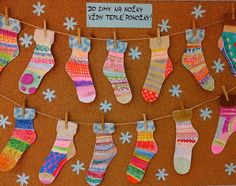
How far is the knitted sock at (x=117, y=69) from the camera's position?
0.92 m

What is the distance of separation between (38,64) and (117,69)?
207 mm

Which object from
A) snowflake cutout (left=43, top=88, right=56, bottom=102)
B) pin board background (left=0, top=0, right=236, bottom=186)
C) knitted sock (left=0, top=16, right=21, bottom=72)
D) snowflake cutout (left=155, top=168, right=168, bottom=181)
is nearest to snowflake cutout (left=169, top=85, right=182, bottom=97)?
pin board background (left=0, top=0, right=236, bottom=186)

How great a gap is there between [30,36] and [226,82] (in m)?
0.55

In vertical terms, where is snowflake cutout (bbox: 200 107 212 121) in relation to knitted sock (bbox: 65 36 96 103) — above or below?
below

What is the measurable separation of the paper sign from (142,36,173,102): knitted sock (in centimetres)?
8

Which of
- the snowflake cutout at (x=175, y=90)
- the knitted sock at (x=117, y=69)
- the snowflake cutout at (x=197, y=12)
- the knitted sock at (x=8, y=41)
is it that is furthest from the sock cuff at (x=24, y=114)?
the snowflake cutout at (x=197, y=12)

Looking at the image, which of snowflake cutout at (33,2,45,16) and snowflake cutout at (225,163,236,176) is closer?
snowflake cutout at (33,2,45,16)

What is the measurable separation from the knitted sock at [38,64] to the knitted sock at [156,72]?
260 mm

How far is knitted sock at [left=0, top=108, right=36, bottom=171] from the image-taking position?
0.91 metres

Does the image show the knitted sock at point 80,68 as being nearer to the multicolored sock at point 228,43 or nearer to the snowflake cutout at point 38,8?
the snowflake cutout at point 38,8

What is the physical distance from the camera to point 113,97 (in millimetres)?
944

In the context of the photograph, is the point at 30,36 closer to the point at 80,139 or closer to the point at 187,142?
the point at 80,139

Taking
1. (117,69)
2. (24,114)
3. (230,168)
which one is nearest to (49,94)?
(24,114)

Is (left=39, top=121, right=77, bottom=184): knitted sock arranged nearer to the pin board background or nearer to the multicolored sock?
the pin board background
